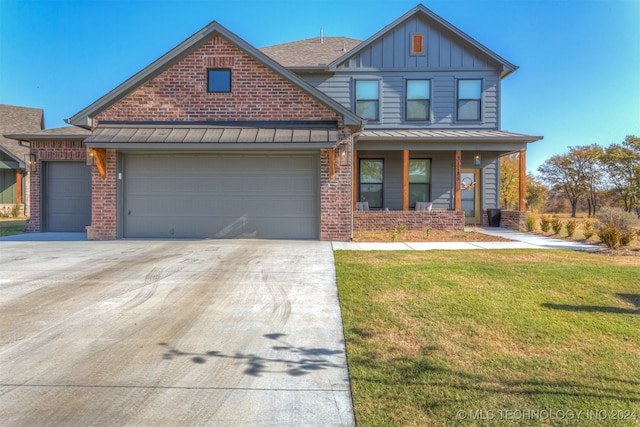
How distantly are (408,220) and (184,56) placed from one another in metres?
8.19

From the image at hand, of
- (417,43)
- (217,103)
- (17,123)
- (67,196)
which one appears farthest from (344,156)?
(17,123)

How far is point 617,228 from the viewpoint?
349 inches

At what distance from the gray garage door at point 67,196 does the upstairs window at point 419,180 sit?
11424 millimetres

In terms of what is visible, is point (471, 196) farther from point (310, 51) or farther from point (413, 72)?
point (310, 51)

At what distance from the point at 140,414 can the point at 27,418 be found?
2.36 ft

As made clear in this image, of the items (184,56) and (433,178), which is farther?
(433,178)

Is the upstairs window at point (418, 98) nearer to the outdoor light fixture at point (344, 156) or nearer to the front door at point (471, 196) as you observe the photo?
the front door at point (471, 196)

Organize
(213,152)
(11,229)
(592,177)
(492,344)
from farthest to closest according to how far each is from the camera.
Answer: (592,177) < (11,229) < (213,152) < (492,344)

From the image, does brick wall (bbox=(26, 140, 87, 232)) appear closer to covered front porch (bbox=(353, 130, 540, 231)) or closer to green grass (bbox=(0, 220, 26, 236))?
green grass (bbox=(0, 220, 26, 236))

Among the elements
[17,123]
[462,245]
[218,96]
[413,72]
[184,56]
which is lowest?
[462,245]

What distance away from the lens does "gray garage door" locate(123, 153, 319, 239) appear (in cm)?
1025

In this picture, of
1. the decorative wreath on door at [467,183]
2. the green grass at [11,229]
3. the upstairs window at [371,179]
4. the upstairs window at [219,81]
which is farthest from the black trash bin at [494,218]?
the green grass at [11,229]

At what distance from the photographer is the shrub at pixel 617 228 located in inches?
343

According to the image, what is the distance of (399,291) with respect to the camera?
16.8 feet
